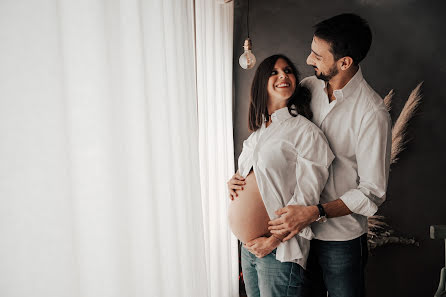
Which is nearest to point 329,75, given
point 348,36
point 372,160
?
point 348,36

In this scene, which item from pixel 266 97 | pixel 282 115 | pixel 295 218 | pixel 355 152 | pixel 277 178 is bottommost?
pixel 295 218

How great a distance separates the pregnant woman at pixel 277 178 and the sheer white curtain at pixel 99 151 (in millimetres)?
251

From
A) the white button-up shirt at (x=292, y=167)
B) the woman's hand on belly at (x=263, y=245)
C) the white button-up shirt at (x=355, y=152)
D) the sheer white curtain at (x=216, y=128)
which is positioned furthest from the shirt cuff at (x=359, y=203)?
the sheer white curtain at (x=216, y=128)

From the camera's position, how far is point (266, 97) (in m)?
1.43

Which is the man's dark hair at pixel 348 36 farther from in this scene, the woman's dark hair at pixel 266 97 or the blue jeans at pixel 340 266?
the blue jeans at pixel 340 266

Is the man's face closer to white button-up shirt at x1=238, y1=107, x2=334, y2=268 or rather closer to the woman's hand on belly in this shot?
Answer: white button-up shirt at x1=238, y1=107, x2=334, y2=268

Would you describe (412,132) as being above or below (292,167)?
above

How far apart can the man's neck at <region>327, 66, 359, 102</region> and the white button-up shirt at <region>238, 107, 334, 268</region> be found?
0.70 feet

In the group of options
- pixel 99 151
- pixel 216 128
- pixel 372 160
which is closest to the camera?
pixel 99 151

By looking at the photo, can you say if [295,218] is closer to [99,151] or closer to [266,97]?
[266,97]

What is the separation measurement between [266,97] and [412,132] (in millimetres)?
841

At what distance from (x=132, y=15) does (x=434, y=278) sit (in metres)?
1.94

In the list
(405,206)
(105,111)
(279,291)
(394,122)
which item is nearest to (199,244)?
(279,291)

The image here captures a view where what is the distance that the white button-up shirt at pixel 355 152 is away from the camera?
1.21 m
